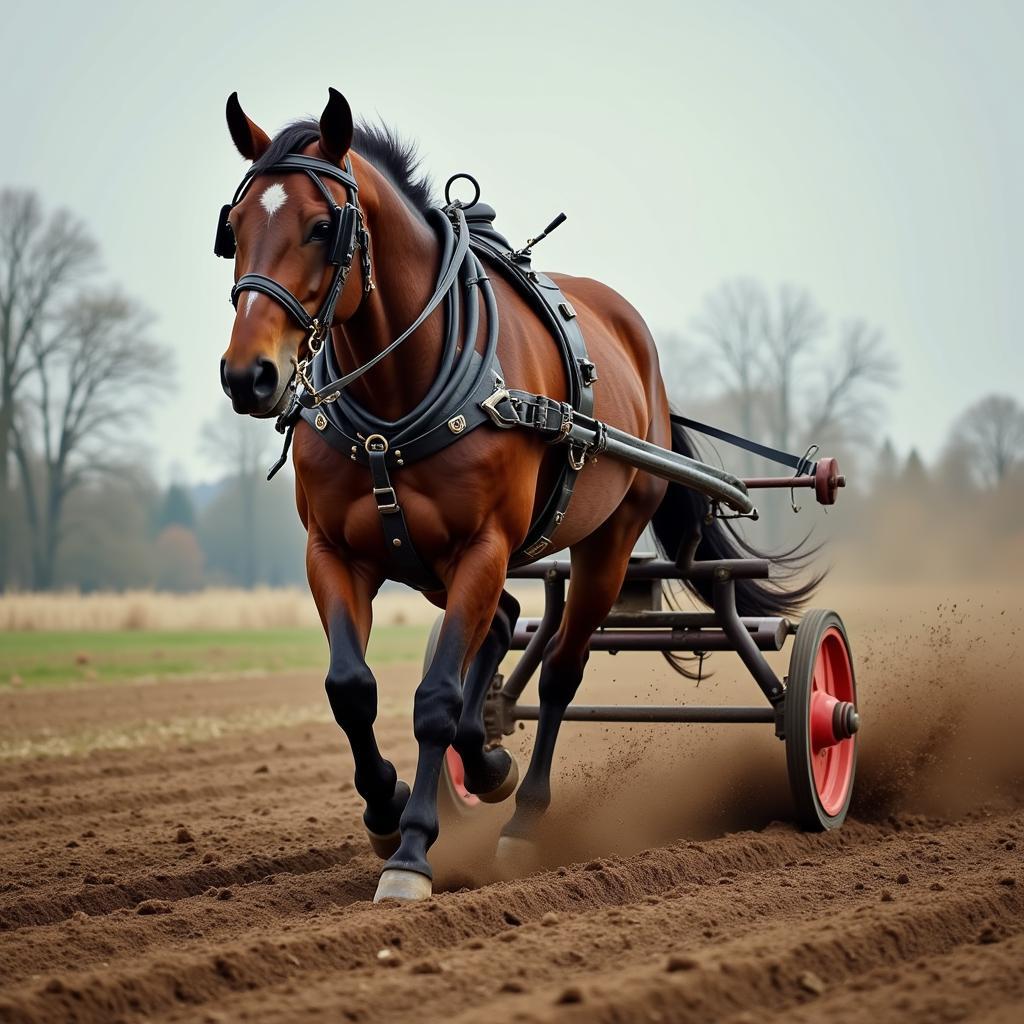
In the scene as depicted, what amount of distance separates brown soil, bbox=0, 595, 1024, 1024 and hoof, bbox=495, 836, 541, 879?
6 cm

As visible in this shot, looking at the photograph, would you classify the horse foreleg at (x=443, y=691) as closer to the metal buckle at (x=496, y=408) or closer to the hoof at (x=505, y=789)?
the metal buckle at (x=496, y=408)

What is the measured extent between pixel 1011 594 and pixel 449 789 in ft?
46.6

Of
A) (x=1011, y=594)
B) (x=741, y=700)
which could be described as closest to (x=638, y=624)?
(x=741, y=700)

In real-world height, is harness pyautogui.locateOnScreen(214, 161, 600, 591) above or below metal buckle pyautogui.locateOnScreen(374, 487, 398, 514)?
above

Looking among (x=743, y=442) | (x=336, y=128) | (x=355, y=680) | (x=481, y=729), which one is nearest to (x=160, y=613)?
(x=743, y=442)

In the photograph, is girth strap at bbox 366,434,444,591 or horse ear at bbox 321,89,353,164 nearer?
horse ear at bbox 321,89,353,164

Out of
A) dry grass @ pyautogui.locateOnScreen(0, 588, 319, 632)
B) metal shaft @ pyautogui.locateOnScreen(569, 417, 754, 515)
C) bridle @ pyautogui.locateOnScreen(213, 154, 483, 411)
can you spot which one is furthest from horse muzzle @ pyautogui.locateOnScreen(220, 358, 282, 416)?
dry grass @ pyautogui.locateOnScreen(0, 588, 319, 632)

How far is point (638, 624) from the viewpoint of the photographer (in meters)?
6.19

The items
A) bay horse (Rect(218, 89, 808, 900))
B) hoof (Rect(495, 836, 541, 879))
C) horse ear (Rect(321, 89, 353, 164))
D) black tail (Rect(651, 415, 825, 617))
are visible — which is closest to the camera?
bay horse (Rect(218, 89, 808, 900))

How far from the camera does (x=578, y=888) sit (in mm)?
4223

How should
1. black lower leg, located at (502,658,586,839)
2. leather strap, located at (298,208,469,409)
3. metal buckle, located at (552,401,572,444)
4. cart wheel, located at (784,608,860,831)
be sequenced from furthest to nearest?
cart wheel, located at (784,608,860,831) → black lower leg, located at (502,658,586,839) → metal buckle, located at (552,401,572,444) → leather strap, located at (298,208,469,409)

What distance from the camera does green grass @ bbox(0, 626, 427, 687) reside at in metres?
14.7

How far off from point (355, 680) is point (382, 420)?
0.82 metres

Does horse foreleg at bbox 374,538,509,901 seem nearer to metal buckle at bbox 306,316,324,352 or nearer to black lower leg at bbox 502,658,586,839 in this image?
metal buckle at bbox 306,316,324,352
